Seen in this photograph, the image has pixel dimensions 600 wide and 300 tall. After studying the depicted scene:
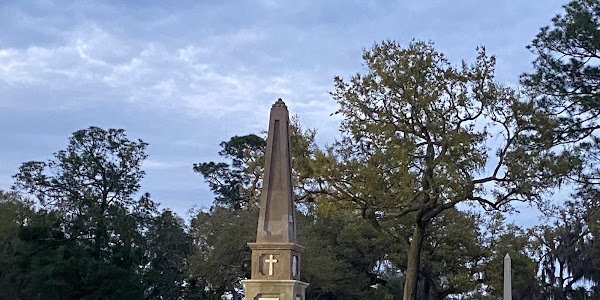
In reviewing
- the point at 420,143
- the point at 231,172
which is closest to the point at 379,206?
the point at 420,143

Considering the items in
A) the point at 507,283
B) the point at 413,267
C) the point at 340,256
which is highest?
the point at 340,256

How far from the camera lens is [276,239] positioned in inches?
713

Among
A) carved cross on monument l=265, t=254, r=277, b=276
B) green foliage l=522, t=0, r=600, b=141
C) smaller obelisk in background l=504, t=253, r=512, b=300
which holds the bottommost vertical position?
smaller obelisk in background l=504, t=253, r=512, b=300

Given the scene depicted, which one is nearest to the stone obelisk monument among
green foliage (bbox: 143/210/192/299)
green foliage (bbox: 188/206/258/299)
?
green foliage (bbox: 188/206/258/299)

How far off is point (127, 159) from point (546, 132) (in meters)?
30.6

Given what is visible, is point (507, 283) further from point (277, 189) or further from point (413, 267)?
point (413, 267)

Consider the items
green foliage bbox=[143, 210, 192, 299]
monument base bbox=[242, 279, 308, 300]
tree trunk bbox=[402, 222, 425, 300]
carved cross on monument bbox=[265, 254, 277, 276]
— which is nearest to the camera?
monument base bbox=[242, 279, 308, 300]

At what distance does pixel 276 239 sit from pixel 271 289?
1138mm

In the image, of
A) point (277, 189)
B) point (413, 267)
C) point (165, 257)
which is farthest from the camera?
point (165, 257)

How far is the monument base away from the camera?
58.4ft

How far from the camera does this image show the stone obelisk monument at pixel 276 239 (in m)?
17.9

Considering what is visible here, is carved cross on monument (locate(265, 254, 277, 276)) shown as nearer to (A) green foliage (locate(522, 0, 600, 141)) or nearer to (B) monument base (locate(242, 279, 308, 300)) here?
(B) monument base (locate(242, 279, 308, 300))

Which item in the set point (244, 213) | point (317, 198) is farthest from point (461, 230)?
point (317, 198)

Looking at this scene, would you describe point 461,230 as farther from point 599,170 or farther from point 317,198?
point 599,170
